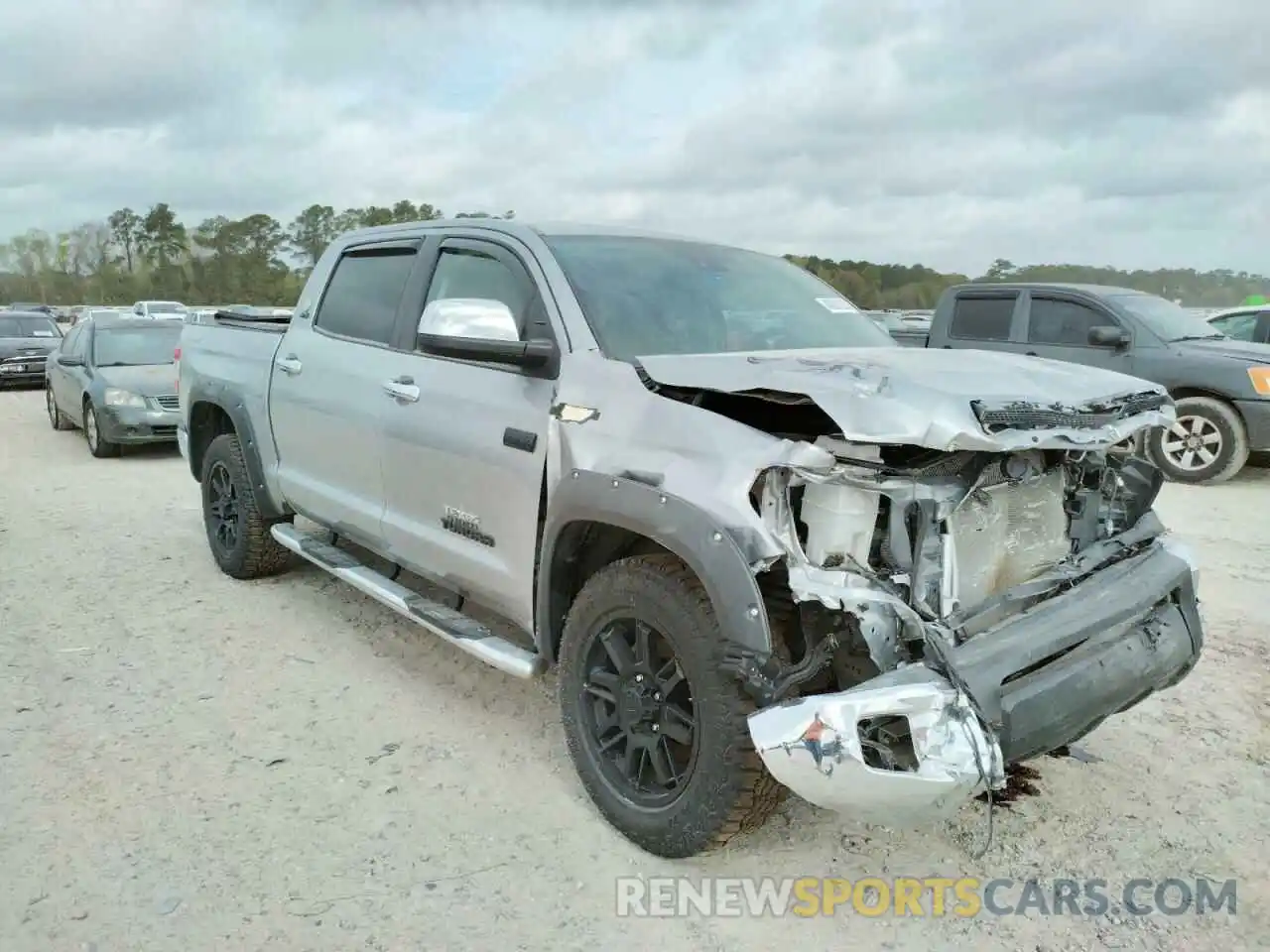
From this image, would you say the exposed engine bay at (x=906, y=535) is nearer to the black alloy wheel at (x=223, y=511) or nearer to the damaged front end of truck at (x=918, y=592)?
the damaged front end of truck at (x=918, y=592)

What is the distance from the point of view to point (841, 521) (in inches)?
99.7

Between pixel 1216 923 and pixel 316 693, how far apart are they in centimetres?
333

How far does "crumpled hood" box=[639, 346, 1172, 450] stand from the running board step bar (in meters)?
1.14

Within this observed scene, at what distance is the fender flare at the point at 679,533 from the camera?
2488 millimetres

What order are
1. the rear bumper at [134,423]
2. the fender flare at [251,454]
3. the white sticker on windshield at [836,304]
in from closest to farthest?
the white sticker on windshield at [836,304] → the fender flare at [251,454] → the rear bumper at [134,423]

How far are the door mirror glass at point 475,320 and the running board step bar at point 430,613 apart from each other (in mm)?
1103

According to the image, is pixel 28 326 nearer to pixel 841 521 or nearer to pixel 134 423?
pixel 134 423

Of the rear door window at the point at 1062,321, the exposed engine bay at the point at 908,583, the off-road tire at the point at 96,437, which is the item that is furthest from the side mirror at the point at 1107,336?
the off-road tire at the point at 96,437

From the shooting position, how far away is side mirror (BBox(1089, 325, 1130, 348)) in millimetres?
8828

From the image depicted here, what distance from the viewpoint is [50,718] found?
382 centimetres

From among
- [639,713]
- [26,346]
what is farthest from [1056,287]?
[26,346]

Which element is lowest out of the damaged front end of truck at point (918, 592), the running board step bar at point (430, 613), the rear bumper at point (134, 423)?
the rear bumper at point (134, 423)

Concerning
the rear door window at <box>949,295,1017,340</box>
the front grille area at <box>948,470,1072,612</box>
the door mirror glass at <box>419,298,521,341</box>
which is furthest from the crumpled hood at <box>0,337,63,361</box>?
the front grille area at <box>948,470,1072,612</box>
